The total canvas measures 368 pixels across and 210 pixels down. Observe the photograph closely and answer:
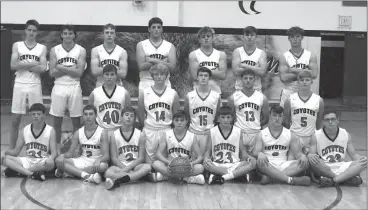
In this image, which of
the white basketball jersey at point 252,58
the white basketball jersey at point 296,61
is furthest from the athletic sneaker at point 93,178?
the white basketball jersey at point 296,61

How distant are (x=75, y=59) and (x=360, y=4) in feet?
16.8

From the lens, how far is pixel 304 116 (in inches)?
199

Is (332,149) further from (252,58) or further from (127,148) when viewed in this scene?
(127,148)

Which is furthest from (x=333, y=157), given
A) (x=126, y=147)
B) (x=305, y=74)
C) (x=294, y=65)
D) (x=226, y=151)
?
(x=126, y=147)

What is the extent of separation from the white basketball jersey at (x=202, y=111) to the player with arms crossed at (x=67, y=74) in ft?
4.35

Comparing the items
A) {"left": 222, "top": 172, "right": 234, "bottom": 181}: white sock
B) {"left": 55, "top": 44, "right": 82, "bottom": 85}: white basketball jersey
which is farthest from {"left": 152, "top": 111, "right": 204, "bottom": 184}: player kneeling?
{"left": 55, "top": 44, "right": 82, "bottom": 85}: white basketball jersey

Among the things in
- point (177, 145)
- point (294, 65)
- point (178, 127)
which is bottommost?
point (177, 145)

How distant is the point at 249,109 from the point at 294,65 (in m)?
0.81

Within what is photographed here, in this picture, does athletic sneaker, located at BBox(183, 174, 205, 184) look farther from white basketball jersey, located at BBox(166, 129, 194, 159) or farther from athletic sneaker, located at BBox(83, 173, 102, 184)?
athletic sneaker, located at BBox(83, 173, 102, 184)

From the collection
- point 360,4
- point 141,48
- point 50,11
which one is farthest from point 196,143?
point 360,4

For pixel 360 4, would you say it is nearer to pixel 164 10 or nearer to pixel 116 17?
pixel 164 10

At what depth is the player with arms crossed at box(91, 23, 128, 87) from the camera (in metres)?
5.33

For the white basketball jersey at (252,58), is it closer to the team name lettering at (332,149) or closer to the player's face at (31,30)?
the team name lettering at (332,149)

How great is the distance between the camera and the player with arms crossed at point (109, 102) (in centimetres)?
505
